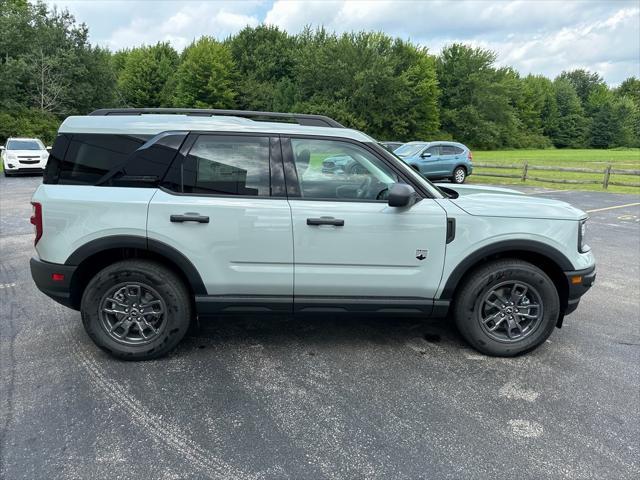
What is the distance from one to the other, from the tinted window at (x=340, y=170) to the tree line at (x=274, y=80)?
38106 mm

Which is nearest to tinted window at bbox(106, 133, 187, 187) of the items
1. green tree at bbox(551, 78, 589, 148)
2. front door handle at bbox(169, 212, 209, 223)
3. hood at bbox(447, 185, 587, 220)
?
front door handle at bbox(169, 212, 209, 223)

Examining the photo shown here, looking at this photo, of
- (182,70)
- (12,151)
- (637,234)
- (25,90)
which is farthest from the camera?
(182,70)

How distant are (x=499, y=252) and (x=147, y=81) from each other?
209 ft

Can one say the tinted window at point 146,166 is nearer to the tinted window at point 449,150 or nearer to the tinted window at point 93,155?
the tinted window at point 93,155

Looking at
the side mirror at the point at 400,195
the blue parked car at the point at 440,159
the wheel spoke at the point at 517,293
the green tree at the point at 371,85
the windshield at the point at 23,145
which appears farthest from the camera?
the green tree at the point at 371,85

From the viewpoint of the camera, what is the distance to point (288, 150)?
3.37 m

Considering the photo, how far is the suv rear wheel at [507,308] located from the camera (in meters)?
3.44

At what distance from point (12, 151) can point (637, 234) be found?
809 inches

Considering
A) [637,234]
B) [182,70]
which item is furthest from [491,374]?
[182,70]

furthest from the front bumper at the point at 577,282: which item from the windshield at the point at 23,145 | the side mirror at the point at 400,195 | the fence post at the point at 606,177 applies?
the windshield at the point at 23,145

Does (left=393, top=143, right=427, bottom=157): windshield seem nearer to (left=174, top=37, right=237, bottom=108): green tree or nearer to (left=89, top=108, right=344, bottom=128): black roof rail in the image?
(left=89, top=108, right=344, bottom=128): black roof rail

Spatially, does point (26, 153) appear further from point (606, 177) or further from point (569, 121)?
point (569, 121)

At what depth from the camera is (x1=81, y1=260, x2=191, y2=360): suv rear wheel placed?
10.9 feet

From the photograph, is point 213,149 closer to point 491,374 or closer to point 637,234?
point 491,374
